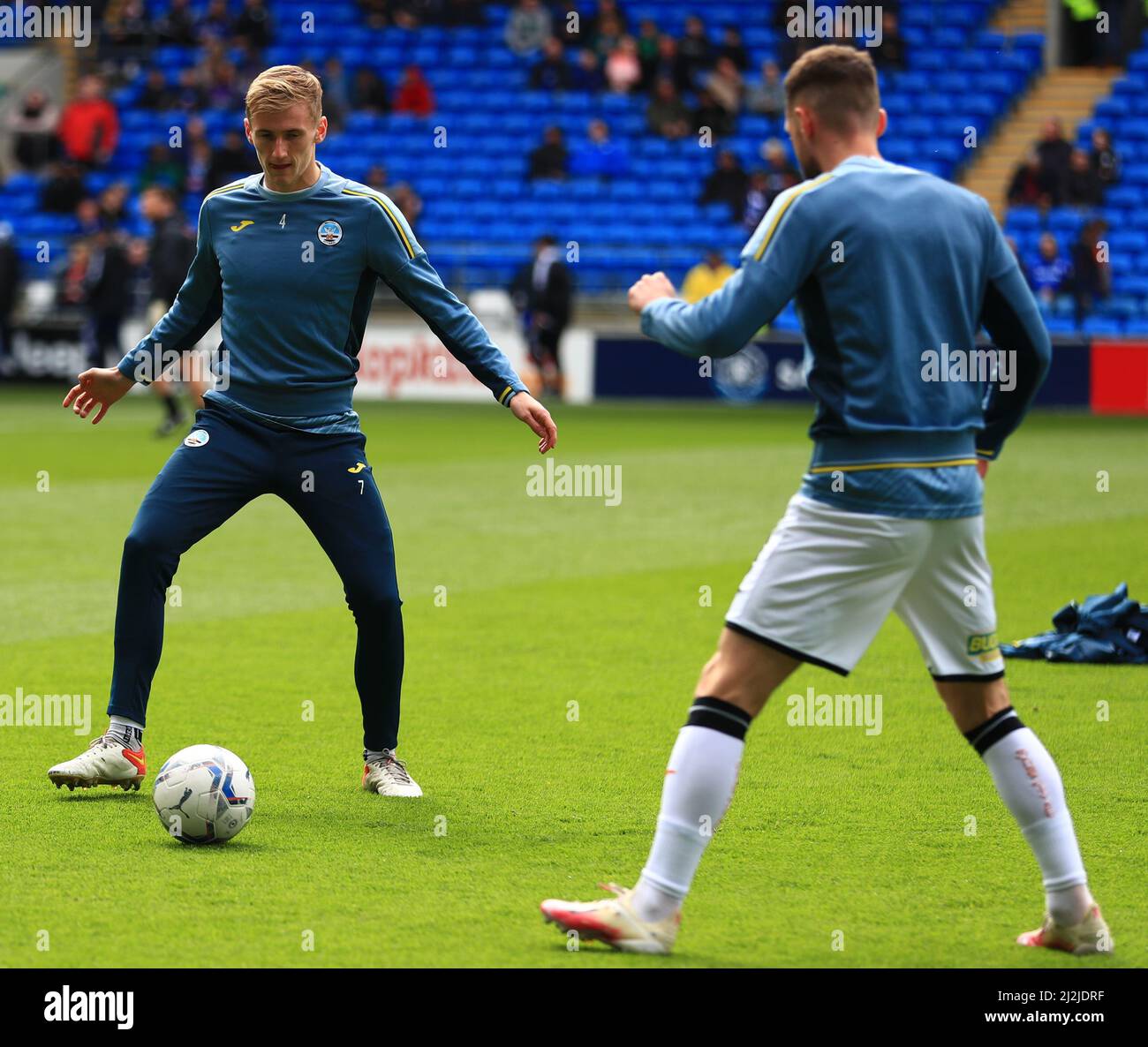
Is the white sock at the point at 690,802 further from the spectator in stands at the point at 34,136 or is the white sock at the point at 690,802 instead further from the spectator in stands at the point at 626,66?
the spectator in stands at the point at 34,136

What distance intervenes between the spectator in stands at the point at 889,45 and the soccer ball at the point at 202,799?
25534 millimetres

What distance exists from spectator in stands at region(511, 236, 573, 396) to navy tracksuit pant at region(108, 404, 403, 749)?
20.3 m

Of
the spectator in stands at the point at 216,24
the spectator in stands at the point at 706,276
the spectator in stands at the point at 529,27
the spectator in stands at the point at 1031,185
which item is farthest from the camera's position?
the spectator in stands at the point at 216,24

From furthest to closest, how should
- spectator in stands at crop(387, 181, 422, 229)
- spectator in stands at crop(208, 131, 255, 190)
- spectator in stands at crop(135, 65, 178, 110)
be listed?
spectator in stands at crop(135, 65, 178, 110) → spectator in stands at crop(208, 131, 255, 190) → spectator in stands at crop(387, 181, 422, 229)

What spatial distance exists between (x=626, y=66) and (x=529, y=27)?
89.9 inches

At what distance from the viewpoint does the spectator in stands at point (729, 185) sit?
28.4 m

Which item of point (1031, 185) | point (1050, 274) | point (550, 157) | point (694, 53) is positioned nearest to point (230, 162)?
point (550, 157)

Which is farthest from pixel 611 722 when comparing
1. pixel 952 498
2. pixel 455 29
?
pixel 455 29

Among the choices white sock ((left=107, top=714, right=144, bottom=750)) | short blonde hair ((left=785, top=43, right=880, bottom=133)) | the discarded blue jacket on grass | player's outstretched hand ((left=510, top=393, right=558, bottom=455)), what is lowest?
white sock ((left=107, top=714, right=144, bottom=750))

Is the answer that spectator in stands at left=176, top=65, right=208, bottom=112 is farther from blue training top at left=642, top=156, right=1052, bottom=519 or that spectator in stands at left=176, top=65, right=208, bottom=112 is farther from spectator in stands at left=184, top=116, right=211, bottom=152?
blue training top at left=642, top=156, right=1052, bottom=519

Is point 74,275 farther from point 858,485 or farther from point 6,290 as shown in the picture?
point 858,485

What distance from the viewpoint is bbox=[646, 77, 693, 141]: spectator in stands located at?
30.2 m

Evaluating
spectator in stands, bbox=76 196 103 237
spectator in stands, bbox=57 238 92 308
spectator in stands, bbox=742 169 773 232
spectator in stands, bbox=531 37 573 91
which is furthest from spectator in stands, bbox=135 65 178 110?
spectator in stands, bbox=742 169 773 232

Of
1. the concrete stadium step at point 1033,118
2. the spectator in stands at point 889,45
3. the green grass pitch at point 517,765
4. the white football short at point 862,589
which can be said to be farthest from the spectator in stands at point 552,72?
the white football short at point 862,589
